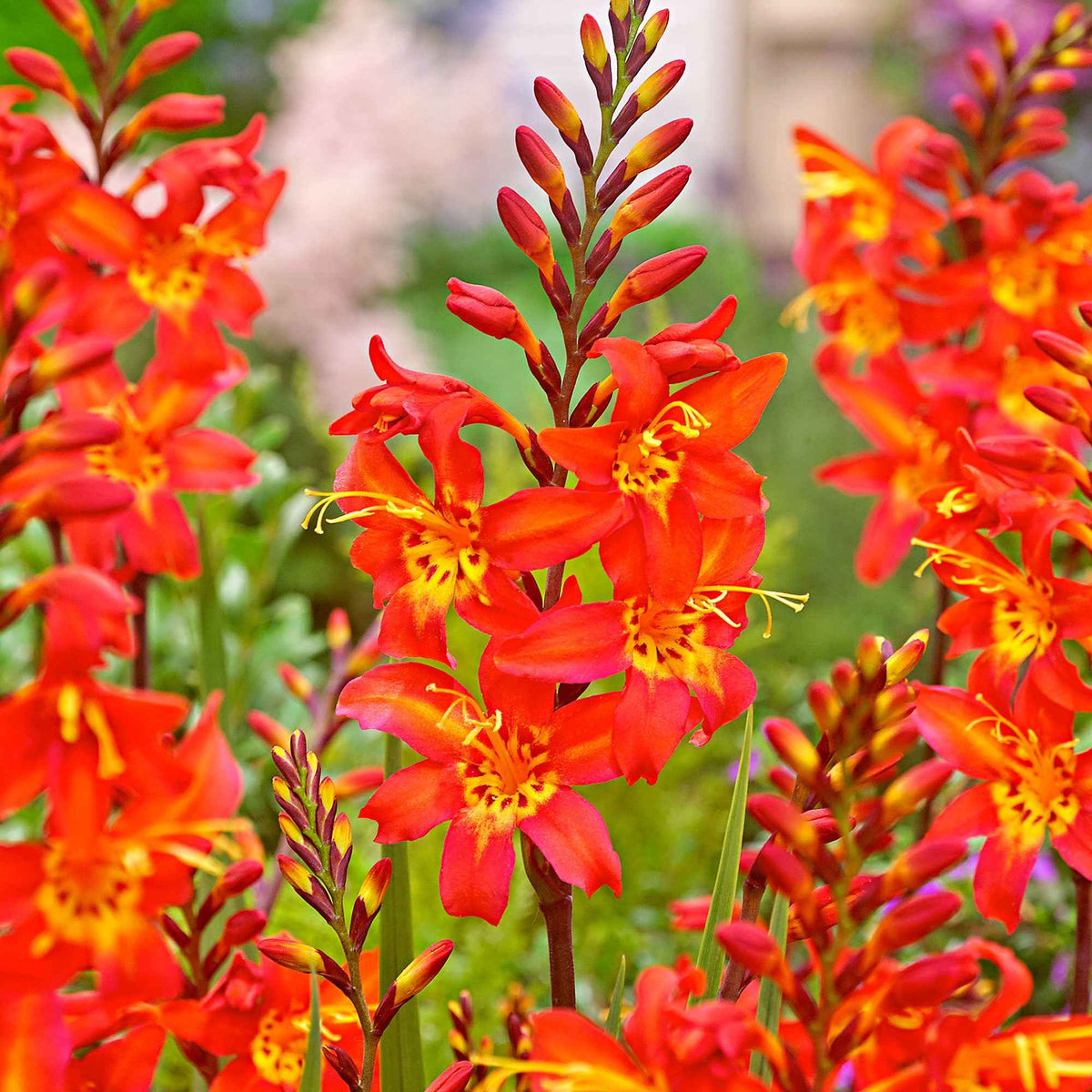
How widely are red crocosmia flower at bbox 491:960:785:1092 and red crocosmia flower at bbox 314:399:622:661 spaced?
0.14 m

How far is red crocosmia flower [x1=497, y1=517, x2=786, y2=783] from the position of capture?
416 millimetres

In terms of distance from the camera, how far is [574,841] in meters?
0.43

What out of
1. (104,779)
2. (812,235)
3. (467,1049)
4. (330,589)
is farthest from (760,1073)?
(330,589)

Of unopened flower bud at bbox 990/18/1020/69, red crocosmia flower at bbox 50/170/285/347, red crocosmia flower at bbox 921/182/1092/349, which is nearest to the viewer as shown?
red crocosmia flower at bbox 50/170/285/347

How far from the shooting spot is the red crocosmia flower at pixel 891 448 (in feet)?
2.83

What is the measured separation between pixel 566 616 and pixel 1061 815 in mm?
235

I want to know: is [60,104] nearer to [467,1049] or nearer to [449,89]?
[449,89]

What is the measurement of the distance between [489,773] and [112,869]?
146 mm

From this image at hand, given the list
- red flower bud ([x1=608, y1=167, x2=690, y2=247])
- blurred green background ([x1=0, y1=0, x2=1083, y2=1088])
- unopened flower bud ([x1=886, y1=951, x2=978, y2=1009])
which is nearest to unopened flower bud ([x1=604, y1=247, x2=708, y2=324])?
red flower bud ([x1=608, y1=167, x2=690, y2=247])

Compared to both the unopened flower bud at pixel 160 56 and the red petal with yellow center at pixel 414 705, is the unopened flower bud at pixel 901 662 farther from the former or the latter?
the unopened flower bud at pixel 160 56

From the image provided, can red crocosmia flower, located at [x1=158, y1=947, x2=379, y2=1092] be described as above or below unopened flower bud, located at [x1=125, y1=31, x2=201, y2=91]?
below

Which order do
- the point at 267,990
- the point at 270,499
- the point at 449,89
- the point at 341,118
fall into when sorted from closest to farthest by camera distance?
the point at 267,990 < the point at 270,499 < the point at 341,118 < the point at 449,89

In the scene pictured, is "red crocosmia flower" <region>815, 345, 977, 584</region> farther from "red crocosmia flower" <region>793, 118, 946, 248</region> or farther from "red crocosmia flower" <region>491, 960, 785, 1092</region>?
"red crocosmia flower" <region>491, 960, 785, 1092</region>

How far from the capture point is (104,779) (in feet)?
1.13
